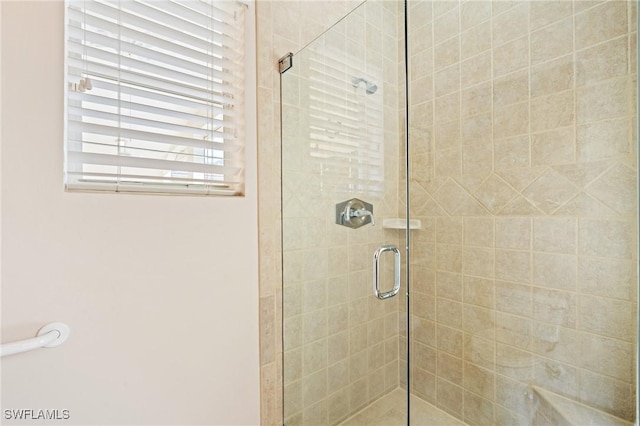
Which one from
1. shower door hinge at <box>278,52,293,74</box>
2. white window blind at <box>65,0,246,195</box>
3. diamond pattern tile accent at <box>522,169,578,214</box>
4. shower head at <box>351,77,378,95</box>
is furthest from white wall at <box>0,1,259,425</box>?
diamond pattern tile accent at <box>522,169,578,214</box>

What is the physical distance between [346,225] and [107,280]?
28.0 inches

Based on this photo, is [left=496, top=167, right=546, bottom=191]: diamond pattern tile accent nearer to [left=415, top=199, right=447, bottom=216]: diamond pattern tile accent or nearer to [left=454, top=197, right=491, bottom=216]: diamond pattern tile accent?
[left=454, top=197, right=491, bottom=216]: diamond pattern tile accent

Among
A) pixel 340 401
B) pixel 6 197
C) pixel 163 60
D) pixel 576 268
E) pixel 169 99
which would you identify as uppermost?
pixel 163 60

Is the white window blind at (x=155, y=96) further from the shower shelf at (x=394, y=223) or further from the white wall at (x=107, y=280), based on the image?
the shower shelf at (x=394, y=223)

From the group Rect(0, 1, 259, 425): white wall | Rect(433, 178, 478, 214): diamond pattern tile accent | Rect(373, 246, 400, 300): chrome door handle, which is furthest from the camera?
Rect(433, 178, 478, 214): diamond pattern tile accent

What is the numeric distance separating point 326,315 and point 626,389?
1073 millimetres

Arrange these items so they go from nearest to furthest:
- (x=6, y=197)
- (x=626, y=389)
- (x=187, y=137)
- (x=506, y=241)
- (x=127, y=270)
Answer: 1. (x=6, y=197)
2. (x=127, y=270)
3. (x=187, y=137)
4. (x=626, y=389)
5. (x=506, y=241)

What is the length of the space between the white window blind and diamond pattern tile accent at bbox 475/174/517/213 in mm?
1075

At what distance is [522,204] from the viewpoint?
1277mm

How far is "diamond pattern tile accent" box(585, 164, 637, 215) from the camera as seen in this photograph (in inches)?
39.8

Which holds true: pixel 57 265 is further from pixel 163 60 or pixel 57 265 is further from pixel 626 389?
pixel 626 389

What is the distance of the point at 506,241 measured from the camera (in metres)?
1.31

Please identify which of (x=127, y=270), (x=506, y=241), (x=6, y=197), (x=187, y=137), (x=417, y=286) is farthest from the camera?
(x=417, y=286)

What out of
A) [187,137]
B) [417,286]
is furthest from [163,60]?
[417,286]
